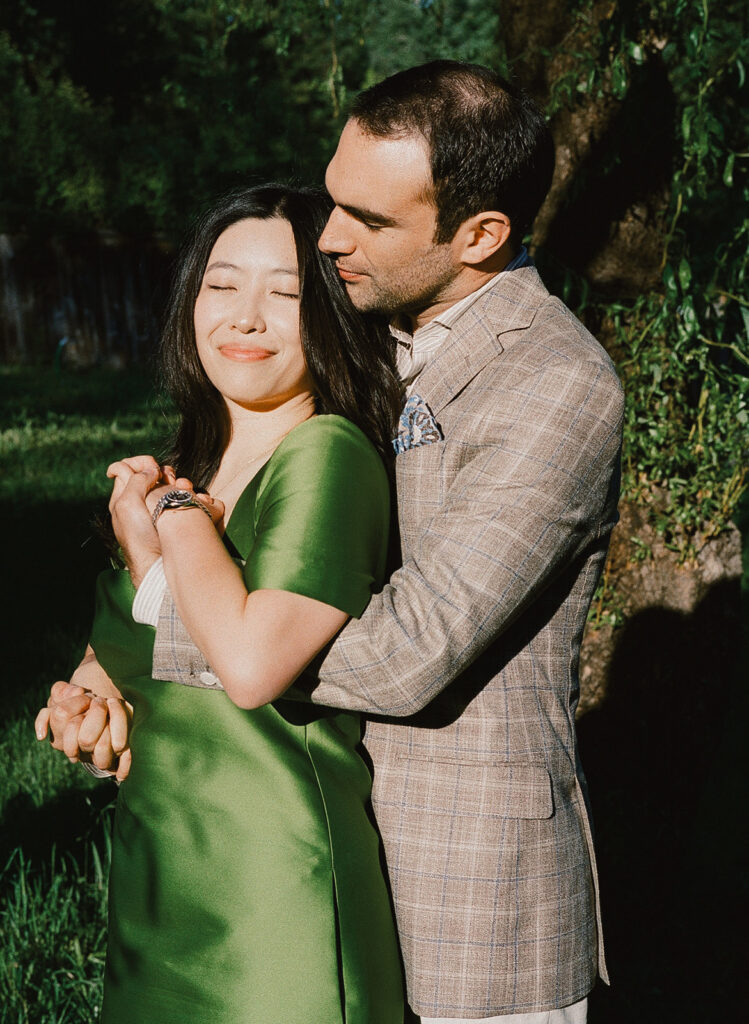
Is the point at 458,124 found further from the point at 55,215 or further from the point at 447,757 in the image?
the point at 55,215

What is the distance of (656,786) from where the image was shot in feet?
12.0

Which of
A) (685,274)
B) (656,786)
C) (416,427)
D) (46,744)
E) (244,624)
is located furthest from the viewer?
(46,744)

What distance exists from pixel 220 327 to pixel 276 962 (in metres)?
1.07

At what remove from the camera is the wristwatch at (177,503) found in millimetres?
1745

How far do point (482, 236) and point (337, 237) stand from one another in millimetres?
252

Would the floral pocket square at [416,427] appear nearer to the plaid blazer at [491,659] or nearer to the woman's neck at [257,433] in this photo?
the plaid blazer at [491,659]

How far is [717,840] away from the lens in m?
4.44

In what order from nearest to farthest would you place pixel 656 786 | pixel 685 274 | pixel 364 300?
pixel 364 300 < pixel 685 274 < pixel 656 786

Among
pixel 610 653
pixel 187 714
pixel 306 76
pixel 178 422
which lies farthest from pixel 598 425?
pixel 306 76

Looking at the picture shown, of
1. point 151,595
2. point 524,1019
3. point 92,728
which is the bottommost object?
point 524,1019

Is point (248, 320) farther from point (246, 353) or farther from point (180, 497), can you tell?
point (180, 497)

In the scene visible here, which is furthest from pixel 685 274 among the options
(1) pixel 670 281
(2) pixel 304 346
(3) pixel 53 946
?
(3) pixel 53 946

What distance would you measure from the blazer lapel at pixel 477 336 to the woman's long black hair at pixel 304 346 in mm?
130

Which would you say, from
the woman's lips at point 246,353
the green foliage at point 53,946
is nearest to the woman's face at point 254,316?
the woman's lips at point 246,353
